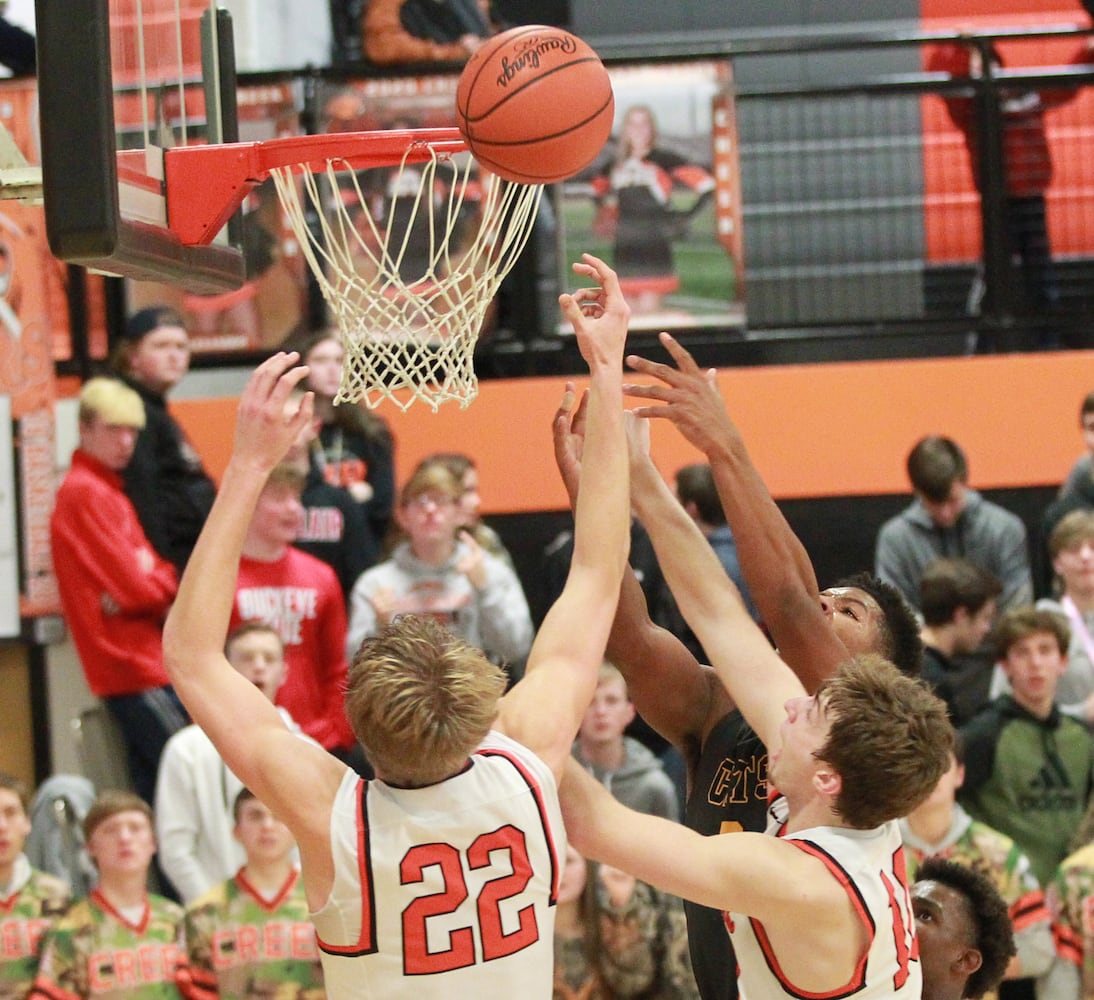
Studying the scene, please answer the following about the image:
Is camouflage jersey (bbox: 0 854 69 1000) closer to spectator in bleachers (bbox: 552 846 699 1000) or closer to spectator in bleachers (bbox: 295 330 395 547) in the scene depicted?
spectator in bleachers (bbox: 552 846 699 1000)

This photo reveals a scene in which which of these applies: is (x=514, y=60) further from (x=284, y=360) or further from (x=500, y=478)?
(x=500, y=478)

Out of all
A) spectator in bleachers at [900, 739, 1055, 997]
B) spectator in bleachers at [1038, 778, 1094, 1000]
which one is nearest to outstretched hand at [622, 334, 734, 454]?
spectator in bleachers at [900, 739, 1055, 997]

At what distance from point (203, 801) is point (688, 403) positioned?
10.1 feet

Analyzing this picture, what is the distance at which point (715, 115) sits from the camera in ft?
24.1

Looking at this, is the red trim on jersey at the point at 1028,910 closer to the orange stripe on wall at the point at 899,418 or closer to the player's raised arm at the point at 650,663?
the player's raised arm at the point at 650,663

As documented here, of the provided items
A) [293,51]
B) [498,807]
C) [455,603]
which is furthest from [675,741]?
[293,51]

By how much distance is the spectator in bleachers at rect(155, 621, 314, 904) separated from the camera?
568cm

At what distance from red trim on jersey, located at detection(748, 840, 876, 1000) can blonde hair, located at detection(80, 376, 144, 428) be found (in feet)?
12.7

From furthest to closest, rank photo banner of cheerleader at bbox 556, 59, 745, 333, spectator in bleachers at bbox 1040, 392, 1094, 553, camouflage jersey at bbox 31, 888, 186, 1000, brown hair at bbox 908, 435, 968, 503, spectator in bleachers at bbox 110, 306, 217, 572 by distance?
photo banner of cheerleader at bbox 556, 59, 745, 333, spectator in bleachers at bbox 1040, 392, 1094, 553, brown hair at bbox 908, 435, 968, 503, spectator in bleachers at bbox 110, 306, 217, 572, camouflage jersey at bbox 31, 888, 186, 1000

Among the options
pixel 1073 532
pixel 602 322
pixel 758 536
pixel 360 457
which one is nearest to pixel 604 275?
pixel 602 322

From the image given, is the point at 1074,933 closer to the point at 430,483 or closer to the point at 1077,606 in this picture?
the point at 1077,606

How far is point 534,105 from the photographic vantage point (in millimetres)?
3322

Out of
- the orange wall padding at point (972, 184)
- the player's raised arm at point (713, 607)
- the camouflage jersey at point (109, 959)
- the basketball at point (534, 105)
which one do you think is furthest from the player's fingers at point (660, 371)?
A: the orange wall padding at point (972, 184)

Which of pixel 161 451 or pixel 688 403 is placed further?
pixel 161 451
